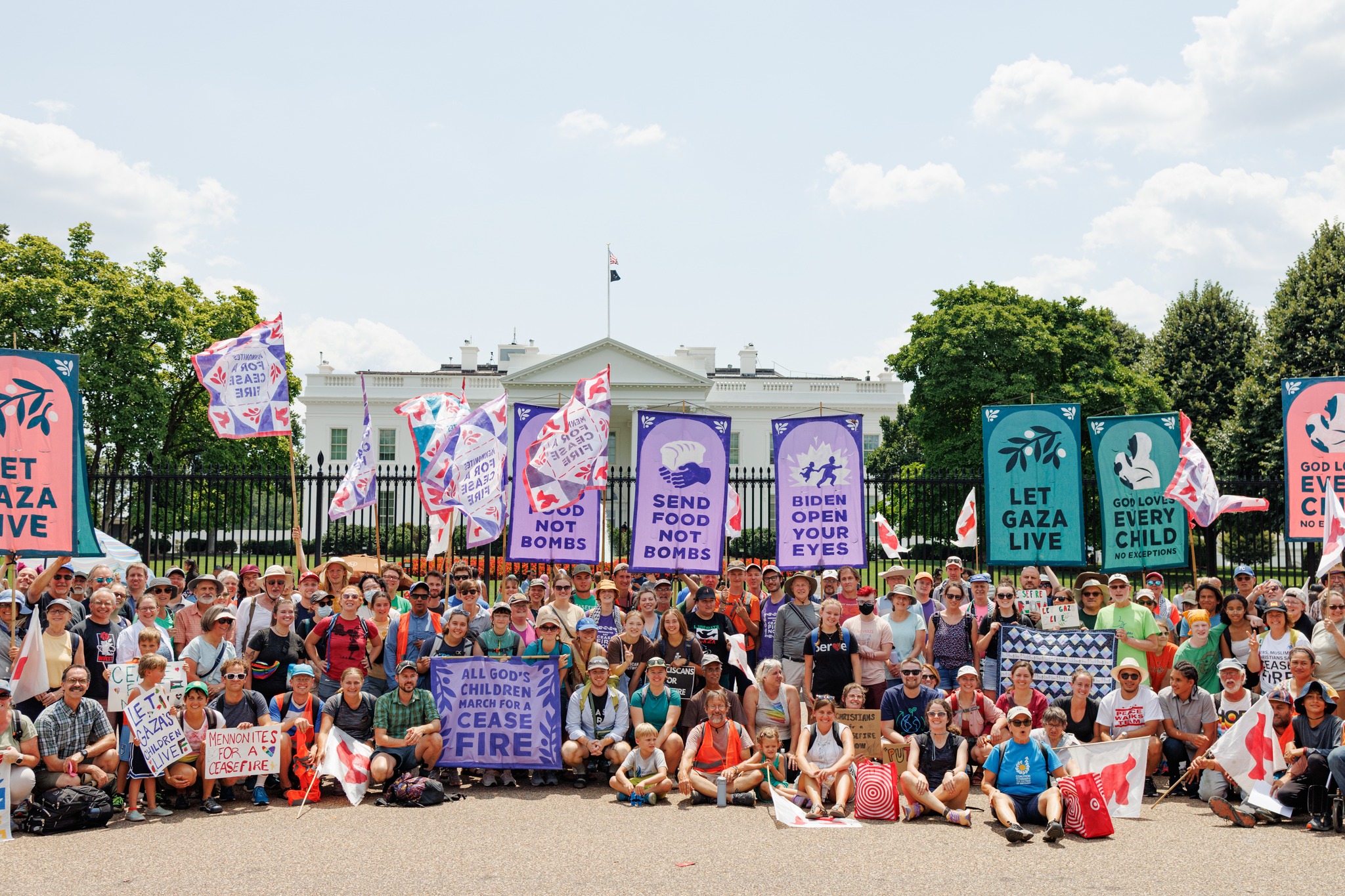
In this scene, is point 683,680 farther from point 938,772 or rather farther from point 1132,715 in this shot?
point 1132,715

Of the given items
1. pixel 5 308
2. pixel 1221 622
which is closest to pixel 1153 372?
pixel 1221 622

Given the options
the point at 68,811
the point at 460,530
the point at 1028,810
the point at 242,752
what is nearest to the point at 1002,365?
the point at 460,530

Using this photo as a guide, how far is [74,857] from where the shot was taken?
6695 millimetres

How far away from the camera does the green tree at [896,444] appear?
4725cm

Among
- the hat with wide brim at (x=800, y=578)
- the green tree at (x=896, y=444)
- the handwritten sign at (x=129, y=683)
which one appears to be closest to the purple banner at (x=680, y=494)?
the hat with wide brim at (x=800, y=578)

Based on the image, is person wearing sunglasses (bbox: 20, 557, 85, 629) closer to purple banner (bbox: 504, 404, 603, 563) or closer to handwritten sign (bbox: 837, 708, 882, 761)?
purple banner (bbox: 504, 404, 603, 563)

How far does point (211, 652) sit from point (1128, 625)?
7.85 meters

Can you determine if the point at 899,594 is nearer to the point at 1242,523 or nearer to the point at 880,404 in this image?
the point at 1242,523

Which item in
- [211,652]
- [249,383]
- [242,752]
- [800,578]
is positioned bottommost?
[242,752]

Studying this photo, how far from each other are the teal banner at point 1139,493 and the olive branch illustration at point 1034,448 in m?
0.42

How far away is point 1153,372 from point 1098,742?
2843 centimetres

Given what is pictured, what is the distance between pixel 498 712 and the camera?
8.89 metres

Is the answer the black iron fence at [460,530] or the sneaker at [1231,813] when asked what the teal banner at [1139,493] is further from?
the sneaker at [1231,813]

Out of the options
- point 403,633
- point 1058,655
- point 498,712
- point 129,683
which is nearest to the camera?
point 129,683
